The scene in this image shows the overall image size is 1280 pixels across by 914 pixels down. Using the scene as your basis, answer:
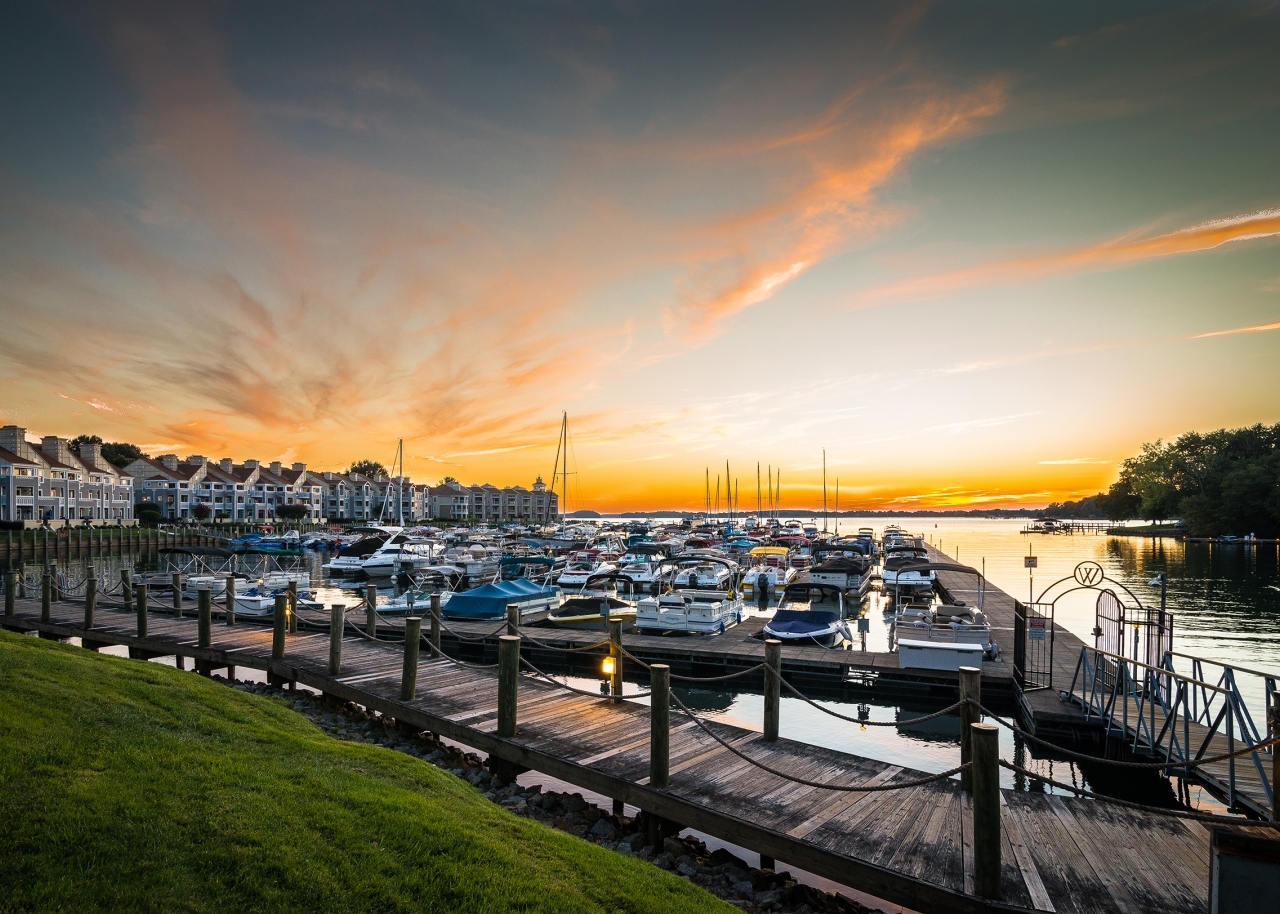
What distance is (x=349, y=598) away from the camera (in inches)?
1673

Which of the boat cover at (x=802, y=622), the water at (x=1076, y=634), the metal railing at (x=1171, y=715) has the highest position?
the metal railing at (x=1171, y=715)

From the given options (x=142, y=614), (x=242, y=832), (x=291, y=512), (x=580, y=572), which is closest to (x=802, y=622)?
(x=142, y=614)

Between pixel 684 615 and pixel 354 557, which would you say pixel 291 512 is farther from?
pixel 684 615

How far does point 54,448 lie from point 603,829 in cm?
12618

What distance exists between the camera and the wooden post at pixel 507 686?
36.9 feet

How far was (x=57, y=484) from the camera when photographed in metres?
101

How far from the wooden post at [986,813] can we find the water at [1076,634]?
2.05 meters

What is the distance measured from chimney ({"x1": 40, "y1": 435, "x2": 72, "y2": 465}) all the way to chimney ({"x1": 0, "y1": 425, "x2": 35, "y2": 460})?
142 inches

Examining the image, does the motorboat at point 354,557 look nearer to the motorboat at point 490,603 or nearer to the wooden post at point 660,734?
the motorboat at point 490,603

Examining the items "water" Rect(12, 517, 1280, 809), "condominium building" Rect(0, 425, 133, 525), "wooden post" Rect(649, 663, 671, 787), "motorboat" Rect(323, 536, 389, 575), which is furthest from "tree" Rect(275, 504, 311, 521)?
"wooden post" Rect(649, 663, 671, 787)

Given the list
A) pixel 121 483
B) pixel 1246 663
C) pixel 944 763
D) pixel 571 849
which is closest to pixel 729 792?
pixel 571 849

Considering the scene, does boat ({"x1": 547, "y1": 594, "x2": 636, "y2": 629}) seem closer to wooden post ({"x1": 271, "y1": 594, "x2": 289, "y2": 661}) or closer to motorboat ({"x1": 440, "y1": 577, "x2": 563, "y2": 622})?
motorboat ({"x1": 440, "y1": 577, "x2": 563, "y2": 622})

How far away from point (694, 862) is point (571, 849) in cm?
267

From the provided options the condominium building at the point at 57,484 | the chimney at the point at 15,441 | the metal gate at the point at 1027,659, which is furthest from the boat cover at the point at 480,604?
the chimney at the point at 15,441
